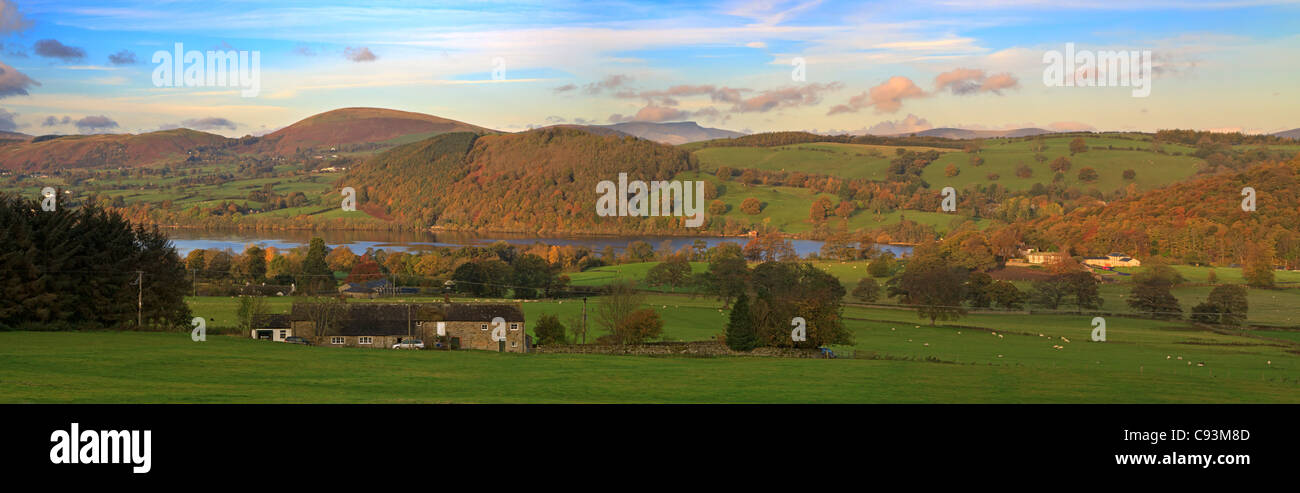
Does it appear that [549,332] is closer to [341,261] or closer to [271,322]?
[271,322]

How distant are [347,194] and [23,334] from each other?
17499 cm

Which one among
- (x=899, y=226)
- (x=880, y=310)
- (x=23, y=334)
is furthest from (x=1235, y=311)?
(x=899, y=226)

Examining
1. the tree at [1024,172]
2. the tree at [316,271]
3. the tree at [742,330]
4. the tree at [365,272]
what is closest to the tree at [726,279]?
the tree at [742,330]

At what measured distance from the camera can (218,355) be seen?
77.9 ft

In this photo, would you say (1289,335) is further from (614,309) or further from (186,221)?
(186,221)

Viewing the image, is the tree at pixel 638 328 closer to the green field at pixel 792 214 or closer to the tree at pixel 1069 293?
the tree at pixel 1069 293

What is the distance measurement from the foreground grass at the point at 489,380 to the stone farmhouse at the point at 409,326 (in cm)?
1721

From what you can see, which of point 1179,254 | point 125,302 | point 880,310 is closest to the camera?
point 125,302

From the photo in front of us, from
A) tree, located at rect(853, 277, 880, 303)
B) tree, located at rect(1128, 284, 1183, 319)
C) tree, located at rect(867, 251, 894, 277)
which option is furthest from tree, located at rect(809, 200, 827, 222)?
tree, located at rect(1128, 284, 1183, 319)

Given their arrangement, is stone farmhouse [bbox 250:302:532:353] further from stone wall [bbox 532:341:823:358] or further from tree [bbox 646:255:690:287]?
tree [bbox 646:255:690:287]

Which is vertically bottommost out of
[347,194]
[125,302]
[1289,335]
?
[1289,335]

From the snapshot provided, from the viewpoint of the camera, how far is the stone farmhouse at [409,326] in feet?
151

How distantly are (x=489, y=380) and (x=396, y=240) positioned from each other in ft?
469

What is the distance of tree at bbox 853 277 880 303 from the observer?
76750 mm
